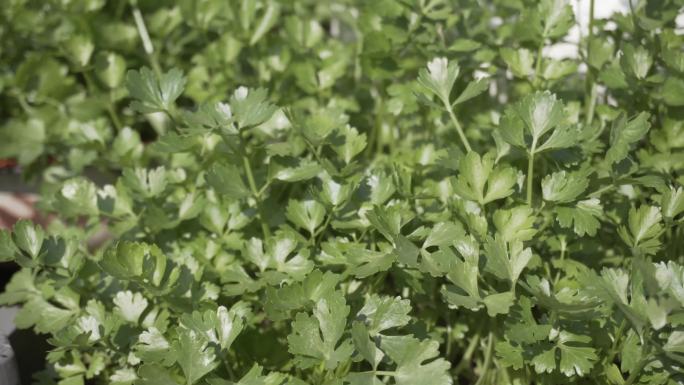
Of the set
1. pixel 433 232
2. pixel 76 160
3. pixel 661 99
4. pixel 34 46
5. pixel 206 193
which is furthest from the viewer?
pixel 34 46

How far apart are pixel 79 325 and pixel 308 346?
30 centimetres

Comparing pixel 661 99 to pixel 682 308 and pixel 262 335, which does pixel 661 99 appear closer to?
pixel 682 308

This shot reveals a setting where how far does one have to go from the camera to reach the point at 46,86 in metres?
1.43

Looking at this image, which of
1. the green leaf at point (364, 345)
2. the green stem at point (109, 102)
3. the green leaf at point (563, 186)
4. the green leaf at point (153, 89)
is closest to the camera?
the green leaf at point (364, 345)

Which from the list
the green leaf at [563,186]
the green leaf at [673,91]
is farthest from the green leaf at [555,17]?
the green leaf at [563,186]

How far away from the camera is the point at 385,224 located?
81cm

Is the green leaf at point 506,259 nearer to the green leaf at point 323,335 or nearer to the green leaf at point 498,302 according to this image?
the green leaf at point 498,302

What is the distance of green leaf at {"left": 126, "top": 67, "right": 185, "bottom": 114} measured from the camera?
0.93 m

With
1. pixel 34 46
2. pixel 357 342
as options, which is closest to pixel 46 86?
pixel 34 46

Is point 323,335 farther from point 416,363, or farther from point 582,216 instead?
point 582,216

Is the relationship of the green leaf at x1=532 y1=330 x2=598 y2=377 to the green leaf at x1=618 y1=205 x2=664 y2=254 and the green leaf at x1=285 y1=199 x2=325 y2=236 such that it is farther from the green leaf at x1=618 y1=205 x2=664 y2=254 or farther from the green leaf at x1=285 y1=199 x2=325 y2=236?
the green leaf at x1=285 y1=199 x2=325 y2=236

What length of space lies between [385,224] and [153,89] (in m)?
0.34

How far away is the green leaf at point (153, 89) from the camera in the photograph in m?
0.93

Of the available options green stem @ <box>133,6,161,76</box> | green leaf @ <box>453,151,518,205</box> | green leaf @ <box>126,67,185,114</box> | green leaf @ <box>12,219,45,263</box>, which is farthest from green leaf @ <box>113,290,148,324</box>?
green stem @ <box>133,6,161,76</box>
